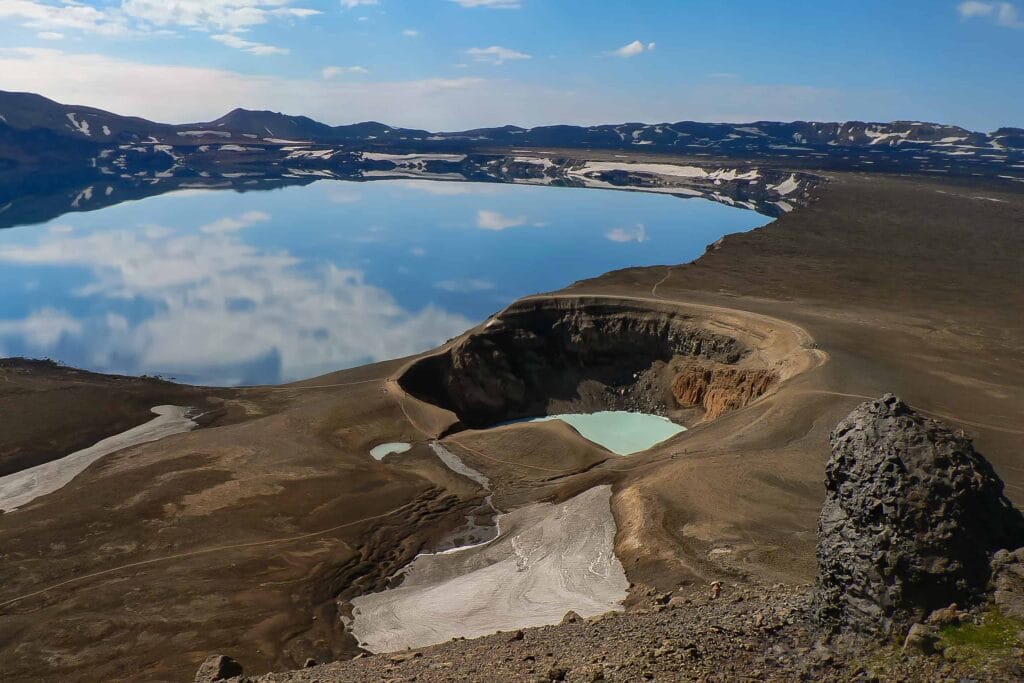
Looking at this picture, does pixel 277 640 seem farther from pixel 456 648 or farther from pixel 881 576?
pixel 881 576

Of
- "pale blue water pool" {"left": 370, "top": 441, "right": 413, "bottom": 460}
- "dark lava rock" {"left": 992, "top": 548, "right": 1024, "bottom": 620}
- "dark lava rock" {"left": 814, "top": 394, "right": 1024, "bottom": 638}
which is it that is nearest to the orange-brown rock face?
"pale blue water pool" {"left": 370, "top": 441, "right": 413, "bottom": 460}

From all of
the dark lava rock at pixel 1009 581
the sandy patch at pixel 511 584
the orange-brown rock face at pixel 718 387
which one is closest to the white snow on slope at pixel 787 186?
the orange-brown rock face at pixel 718 387

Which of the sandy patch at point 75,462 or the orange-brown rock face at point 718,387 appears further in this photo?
the orange-brown rock face at point 718,387

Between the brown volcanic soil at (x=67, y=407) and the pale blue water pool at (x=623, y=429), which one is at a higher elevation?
the brown volcanic soil at (x=67, y=407)

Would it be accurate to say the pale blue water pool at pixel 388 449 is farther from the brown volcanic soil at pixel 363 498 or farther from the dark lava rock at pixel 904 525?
the dark lava rock at pixel 904 525

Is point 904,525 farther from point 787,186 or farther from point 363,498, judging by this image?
point 787,186

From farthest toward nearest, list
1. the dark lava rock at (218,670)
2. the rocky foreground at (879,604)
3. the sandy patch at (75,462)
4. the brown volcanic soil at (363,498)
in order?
the sandy patch at (75,462) → the brown volcanic soil at (363,498) → the dark lava rock at (218,670) → the rocky foreground at (879,604)

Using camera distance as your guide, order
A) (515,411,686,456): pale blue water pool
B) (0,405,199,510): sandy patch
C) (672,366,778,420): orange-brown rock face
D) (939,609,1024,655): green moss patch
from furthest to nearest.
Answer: (515,411,686,456): pale blue water pool < (672,366,778,420): orange-brown rock face < (0,405,199,510): sandy patch < (939,609,1024,655): green moss patch

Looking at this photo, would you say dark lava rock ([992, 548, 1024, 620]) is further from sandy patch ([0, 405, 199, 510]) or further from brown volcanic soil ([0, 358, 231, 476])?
brown volcanic soil ([0, 358, 231, 476])
